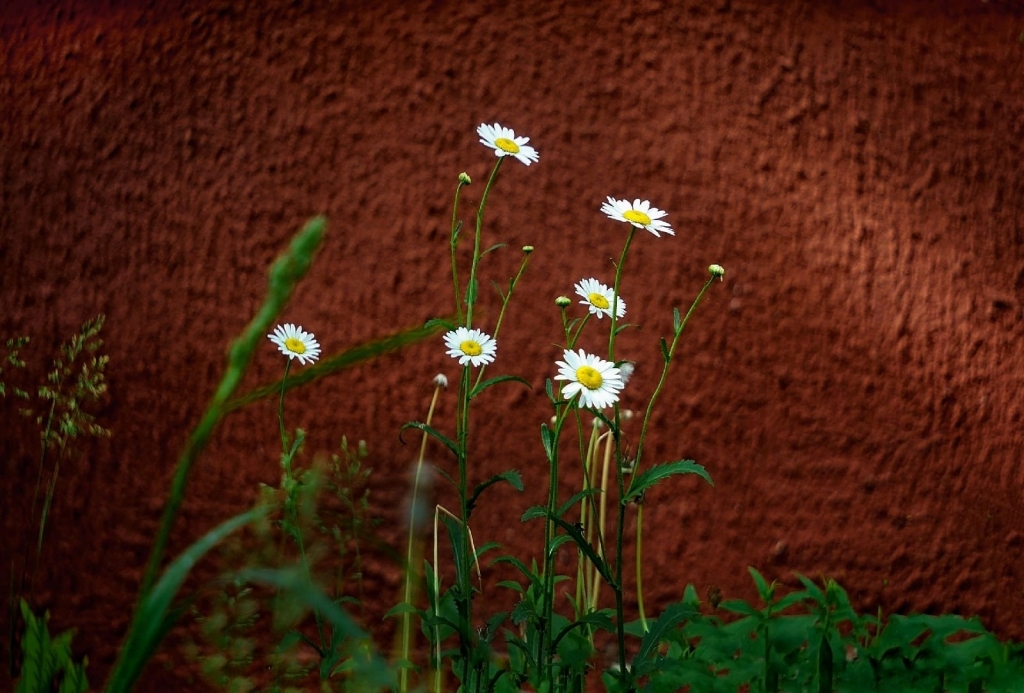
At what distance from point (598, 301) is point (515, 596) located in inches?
25.4

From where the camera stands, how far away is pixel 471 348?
1.03 m

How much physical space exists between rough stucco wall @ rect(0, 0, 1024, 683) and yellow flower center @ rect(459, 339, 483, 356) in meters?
0.55

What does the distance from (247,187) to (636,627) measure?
97 cm

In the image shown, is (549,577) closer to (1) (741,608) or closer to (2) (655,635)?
(2) (655,635)

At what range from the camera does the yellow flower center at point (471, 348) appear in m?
1.02

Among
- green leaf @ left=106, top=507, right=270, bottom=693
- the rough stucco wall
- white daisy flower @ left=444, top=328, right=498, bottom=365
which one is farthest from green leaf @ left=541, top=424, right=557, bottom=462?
green leaf @ left=106, top=507, right=270, bottom=693

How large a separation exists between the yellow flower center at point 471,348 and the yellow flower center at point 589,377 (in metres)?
0.12

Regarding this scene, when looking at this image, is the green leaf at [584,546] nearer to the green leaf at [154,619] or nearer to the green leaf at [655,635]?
the green leaf at [655,635]

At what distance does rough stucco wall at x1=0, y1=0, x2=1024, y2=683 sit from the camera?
157 centimetres

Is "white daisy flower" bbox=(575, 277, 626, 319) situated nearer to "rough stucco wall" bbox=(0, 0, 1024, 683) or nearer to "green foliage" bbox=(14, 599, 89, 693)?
"rough stucco wall" bbox=(0, 0, 1024, 683)

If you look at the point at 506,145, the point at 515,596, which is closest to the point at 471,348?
the point at 506,145

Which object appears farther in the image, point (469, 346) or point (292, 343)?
point (292, 343)

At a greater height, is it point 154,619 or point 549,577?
point 549,577

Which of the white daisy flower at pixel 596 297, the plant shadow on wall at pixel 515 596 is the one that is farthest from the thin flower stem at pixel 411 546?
the white daisy flower at pixel 596 297
